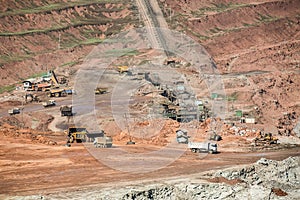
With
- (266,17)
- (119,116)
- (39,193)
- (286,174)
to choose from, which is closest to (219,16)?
(266,17)

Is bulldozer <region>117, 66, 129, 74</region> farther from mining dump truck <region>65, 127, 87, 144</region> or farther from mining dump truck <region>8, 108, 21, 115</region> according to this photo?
mining dump truck <region>65, 127, 87, 144</region>

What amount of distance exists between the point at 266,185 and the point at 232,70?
63.8m

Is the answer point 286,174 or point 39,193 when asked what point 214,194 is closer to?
point 286,174

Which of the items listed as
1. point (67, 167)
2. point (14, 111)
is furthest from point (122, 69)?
point (67, 167)

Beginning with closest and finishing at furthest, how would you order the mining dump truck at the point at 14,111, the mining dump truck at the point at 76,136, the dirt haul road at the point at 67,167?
the dirt haul road at the point at 67,167
the mining dump truck at the point at 76,136
the mining dump truck at the point at 14,111

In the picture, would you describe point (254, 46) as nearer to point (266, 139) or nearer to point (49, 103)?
point (49, 103)

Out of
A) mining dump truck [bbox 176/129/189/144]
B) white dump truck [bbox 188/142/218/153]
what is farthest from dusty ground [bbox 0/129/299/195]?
mining dump truck [bbox 176/129/189/144]

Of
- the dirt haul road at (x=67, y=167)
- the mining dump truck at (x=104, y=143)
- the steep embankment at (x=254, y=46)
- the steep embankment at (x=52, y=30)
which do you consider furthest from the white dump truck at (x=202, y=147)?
the steep embankment at (x=52, y=30)

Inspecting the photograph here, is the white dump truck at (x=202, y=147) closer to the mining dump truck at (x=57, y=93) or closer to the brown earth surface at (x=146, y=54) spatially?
the brown earth surface at (x=146, y=54)

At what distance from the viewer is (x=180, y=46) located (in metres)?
121

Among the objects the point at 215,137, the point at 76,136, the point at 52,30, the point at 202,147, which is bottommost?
the point at 202,147

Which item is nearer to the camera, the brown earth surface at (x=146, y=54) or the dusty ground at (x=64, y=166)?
the dusty ground at (x=64, y=166)

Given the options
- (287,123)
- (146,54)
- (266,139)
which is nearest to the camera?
(266,139)

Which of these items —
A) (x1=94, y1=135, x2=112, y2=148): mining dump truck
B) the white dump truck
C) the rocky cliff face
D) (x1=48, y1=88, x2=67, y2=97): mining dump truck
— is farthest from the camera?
(x1=48, y1=88, x2=67, y2=97): mining dump truck
